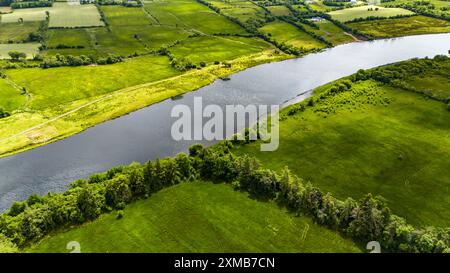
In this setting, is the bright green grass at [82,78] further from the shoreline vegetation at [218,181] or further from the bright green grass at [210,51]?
the shoreline vegetation at [218,181]

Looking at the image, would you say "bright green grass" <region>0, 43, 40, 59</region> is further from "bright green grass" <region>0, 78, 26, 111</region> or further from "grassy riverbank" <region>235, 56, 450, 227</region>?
"grassy riverbank" <region>235, 56, 450, 227</region>

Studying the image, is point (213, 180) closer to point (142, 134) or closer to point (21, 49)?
point (142, 134)

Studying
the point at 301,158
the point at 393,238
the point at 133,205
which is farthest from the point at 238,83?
the point at 393,238

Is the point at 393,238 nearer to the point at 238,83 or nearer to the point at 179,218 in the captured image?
the point at 179,218

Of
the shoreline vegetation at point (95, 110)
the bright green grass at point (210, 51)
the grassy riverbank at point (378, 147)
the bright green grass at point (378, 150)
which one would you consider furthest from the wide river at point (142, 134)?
the bright green grass at point (378, 150)

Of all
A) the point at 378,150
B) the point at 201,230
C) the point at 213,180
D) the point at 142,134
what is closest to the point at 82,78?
the point at 142,134
